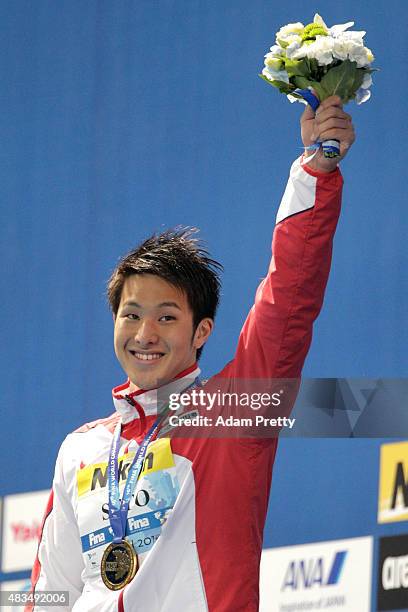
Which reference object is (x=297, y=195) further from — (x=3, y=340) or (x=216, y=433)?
(x=3, y=340)

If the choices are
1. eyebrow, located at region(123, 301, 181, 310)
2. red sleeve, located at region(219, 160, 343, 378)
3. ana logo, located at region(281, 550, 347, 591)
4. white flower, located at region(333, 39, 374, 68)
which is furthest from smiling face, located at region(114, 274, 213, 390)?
ana logo, located at region(281, 550, 347, 591)

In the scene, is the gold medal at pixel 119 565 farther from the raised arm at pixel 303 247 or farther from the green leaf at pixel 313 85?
the green leaf at pixel 313 85

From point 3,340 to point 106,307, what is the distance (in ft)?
1.30

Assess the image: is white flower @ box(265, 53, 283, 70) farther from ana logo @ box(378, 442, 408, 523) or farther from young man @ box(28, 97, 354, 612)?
ana logo @ box(378, 442, 408, 523)

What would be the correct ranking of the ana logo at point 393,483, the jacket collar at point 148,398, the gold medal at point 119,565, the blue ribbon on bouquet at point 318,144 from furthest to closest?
the ana logo at point 393,483 < the jacket collar at point 148,398 < the gold medal at point 119,565 < the blue ribbon on bouquet at point 318,144

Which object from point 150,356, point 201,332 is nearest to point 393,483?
point 201,332

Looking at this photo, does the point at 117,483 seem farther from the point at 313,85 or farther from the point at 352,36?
the point at 352,36

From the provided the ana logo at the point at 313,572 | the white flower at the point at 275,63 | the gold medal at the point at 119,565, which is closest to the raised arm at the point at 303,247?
the white flower at the point at 275,63

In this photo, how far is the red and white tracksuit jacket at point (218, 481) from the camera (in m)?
2.01

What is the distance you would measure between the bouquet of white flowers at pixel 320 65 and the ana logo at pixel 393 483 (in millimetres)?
1294

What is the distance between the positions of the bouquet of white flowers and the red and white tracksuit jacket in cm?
13

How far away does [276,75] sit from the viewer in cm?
207

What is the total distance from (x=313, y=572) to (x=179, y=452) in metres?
1.22

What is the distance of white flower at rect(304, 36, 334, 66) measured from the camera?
198 centimetres
